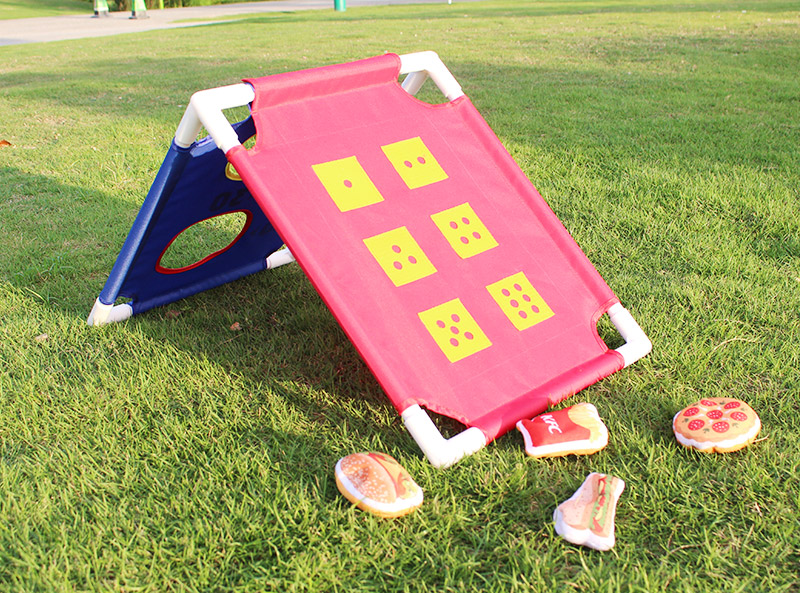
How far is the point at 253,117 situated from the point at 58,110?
5.12 m

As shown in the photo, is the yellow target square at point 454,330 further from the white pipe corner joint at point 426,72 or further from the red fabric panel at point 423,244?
the white pipe corner joint at point 426,72

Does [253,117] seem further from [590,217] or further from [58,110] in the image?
[58,110]

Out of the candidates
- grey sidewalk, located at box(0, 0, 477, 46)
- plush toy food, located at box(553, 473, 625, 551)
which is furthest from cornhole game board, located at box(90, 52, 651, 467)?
grey sidewalk, located at box(0, 0, 477, 46)

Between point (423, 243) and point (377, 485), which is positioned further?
point (423, 243)

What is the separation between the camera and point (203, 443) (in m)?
1.82

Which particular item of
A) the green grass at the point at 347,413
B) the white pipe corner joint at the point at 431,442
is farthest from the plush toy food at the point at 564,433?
the white pipe corner joint at the point at 431,442

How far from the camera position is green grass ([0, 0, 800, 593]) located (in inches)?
57.6

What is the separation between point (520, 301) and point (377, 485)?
0.79 m

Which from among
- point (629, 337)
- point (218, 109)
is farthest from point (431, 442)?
point (218, 109)

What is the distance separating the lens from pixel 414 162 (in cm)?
210

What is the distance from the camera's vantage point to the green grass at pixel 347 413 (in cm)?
146

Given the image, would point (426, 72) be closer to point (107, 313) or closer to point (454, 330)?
point (454, 330)

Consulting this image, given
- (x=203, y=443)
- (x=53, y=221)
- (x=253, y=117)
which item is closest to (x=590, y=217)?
(x=253, y=117)

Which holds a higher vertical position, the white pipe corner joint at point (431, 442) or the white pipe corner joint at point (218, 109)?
the white pipe corner joint at point (218, 109)
